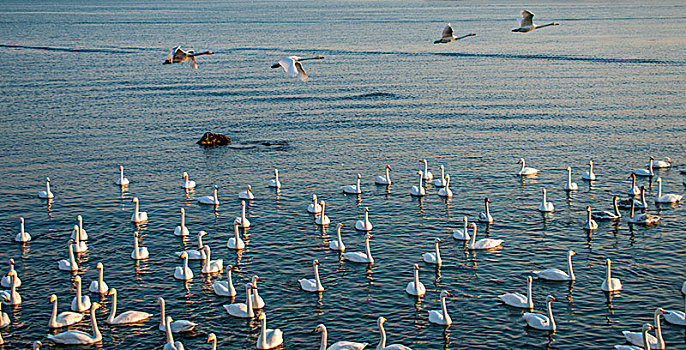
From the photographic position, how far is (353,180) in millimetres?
50562

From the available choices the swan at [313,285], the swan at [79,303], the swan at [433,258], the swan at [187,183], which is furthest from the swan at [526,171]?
the swan at [79,303]

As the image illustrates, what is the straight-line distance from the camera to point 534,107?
76375mm

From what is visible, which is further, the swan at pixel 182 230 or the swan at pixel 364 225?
the swan at pixel 364 225

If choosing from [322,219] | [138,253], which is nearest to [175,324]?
[138,253]

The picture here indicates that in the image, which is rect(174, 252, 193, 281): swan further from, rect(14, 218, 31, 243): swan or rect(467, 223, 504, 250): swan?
rect(467, 223, 504, 250): swan

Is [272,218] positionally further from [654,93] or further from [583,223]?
[654,93]

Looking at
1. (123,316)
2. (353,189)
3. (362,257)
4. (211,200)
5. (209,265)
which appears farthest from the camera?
(353,189)

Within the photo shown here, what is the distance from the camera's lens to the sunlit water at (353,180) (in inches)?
1205

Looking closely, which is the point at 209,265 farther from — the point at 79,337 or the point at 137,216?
the point at 137,216

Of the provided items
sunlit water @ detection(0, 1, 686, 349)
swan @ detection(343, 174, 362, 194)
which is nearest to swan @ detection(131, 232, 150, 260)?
sunlit water @ detection(0, 1, 686, 349)

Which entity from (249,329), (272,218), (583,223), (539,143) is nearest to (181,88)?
(539,143)

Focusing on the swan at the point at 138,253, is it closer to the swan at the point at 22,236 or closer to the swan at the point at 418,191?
the swan at the point at 22,236

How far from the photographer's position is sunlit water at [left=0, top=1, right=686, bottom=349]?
30.6 m

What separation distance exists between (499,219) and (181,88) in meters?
57.9
